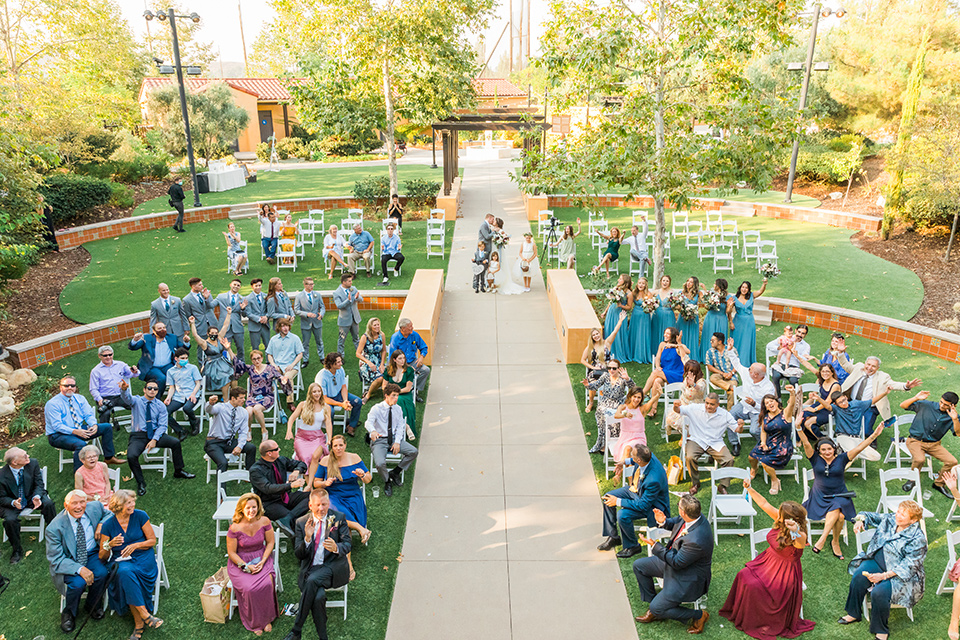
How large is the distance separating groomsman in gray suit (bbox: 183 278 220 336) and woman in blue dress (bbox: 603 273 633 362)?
6.42 m

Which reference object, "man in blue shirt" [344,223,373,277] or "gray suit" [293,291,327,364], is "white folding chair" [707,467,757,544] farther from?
"man in blue shirt" [344,223,373,277]

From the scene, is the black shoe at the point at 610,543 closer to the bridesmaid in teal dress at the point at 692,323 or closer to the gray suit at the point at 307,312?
the bridesmaid in teal dress at the point at 692,323

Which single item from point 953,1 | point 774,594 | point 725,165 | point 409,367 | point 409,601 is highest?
point 953,1

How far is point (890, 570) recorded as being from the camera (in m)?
6.07

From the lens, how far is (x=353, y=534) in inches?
291

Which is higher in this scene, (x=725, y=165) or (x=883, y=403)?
(x=725, y=165)

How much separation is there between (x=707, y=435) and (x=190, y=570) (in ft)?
19.3

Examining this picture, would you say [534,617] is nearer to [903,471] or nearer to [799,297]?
[903,471]

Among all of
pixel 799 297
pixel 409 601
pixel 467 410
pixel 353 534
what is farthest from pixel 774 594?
pixel 799 297

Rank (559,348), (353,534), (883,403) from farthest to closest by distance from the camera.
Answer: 1. (559,348)
2. (883,403)
3. (353,534)

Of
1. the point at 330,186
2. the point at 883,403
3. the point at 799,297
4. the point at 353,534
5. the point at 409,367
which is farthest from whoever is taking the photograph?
the point at 330,186

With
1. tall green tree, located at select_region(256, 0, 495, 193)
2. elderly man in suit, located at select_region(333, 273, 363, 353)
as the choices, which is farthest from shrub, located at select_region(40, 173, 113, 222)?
elderly man in suit, located at select_region(333, 273, 363, 353)

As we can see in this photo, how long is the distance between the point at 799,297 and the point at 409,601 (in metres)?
11.5

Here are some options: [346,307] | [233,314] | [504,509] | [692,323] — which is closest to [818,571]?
[504,509]
